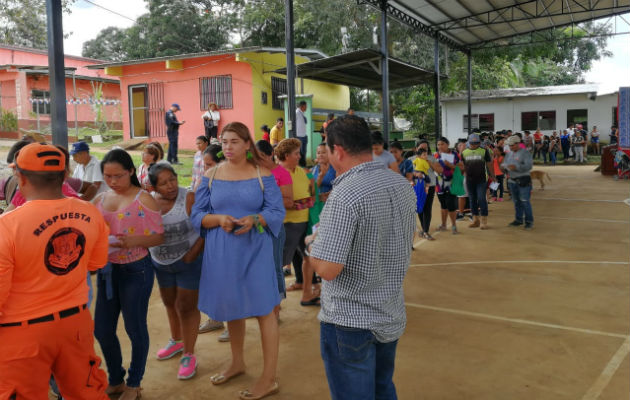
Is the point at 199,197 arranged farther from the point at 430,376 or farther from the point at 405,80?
the point at 405,80

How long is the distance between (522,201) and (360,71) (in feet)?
25.4

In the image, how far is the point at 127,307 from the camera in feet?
10.6

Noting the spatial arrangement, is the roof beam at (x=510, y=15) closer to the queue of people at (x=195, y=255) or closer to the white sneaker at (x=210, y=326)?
the queue of people at (x=195, y=255)

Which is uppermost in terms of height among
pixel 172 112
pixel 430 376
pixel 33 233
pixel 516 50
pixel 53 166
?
pixel 516 50

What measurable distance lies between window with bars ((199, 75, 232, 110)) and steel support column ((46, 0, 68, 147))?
12816 mm

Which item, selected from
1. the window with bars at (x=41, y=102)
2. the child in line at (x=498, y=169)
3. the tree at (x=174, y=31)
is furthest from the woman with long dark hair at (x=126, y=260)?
the tree at (x=174, y=31)

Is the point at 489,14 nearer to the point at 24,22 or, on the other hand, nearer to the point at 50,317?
the point at 50,317

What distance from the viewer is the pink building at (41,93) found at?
64.1 feet

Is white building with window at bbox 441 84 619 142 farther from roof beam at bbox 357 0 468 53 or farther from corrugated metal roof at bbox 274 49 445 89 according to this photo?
corrugated metal roof at bbox 274 49 445 89

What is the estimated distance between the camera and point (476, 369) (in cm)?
379

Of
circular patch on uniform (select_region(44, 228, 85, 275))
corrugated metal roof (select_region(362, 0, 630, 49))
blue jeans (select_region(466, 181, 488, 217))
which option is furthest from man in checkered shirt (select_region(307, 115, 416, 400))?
corrugated metal roof (select_region(362, 0, 630, 49))

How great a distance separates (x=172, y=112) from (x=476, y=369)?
1163 centimetres

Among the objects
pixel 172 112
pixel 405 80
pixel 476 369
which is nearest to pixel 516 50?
pixel 405 80

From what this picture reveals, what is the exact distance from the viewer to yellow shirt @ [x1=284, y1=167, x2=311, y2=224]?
16.3 ft
